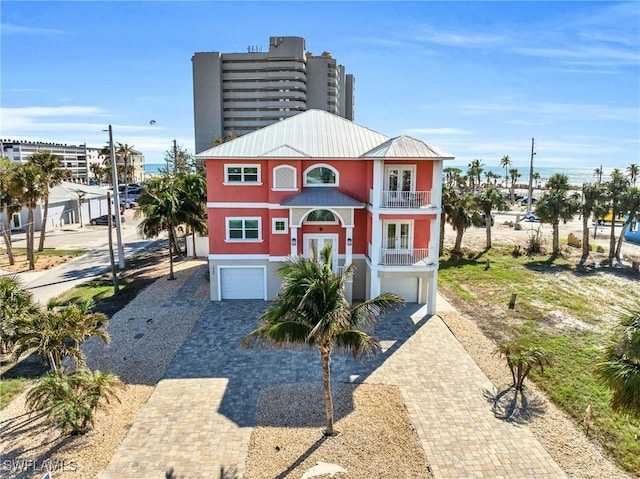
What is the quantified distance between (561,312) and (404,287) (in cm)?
829

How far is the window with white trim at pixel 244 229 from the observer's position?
2369 cm

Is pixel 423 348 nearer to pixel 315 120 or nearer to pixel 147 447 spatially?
pixel 147 447

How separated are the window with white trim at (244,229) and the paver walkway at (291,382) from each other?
5.23 m

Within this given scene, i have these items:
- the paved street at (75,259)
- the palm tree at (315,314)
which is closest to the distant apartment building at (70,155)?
the paved street at (75,259)

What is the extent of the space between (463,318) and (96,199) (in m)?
53.3

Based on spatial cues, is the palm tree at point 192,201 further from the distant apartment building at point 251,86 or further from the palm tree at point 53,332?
the distant apartment building at point 251,86

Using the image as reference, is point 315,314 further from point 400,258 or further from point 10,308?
point 400,258

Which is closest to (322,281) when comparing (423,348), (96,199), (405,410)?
(405,410)

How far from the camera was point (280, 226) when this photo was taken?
23.3 m

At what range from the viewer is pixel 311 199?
22.4 meters

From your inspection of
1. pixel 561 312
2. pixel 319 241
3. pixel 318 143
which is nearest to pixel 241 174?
pixel 318 143

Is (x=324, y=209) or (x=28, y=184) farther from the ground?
(x=28, y=184)

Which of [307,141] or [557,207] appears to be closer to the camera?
[307,141]

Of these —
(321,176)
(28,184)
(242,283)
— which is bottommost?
(242,283)
